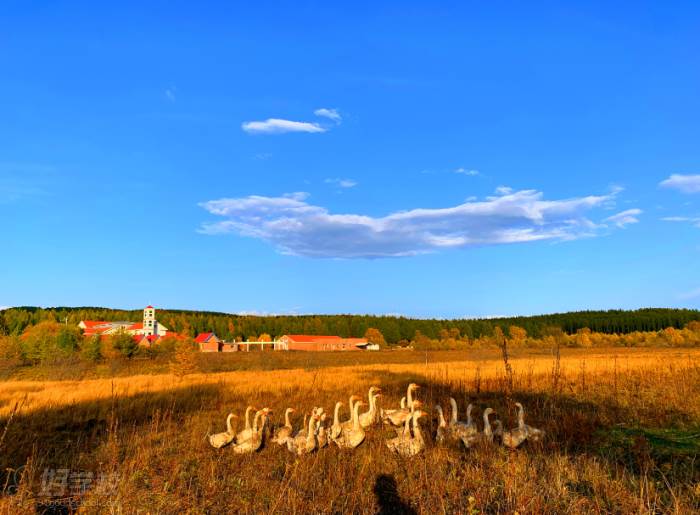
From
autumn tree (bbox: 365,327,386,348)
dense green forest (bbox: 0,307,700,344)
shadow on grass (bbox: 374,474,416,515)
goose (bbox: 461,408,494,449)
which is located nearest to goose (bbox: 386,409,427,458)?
goose (bbox: 461,408,494,449)

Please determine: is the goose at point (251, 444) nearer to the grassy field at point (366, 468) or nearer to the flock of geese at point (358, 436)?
the flock of geese at point (358, 436)

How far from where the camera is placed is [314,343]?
106 metres

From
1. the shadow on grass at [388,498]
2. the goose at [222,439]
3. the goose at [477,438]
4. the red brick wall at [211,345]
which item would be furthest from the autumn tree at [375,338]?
the shadow on grass at [388,498]

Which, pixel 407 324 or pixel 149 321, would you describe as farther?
pixel 407 324

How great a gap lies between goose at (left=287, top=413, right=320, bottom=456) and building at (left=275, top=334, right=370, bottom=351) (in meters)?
93.9

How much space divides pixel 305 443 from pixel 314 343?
98.8 m

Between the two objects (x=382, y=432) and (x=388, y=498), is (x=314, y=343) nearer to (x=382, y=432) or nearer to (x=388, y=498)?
(x=382, y=432)

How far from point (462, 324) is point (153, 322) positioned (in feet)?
304

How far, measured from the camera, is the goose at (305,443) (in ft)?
28.1

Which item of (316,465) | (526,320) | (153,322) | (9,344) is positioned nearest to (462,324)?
(526,320)

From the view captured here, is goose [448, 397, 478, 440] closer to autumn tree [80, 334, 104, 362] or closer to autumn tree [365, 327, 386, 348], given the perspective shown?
autumn tree [80, 334, 104, 362]

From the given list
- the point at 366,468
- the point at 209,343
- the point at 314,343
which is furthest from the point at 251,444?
the point at 314,343

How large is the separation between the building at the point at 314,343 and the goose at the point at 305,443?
308 ft

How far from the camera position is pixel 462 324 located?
14962 centimetres
